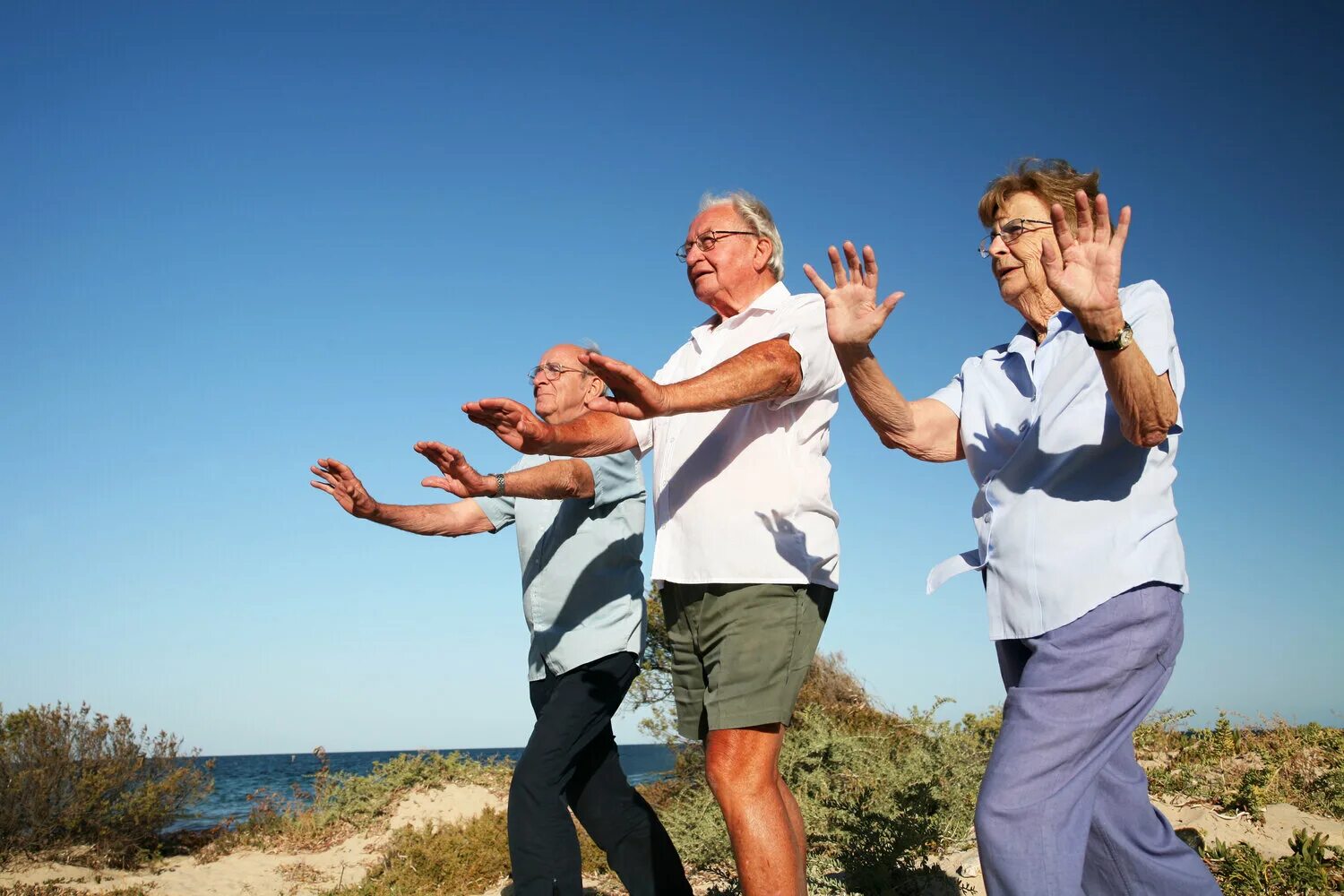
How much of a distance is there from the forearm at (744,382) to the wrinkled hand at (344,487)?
1925 mm

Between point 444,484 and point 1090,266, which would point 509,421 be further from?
point 1090,266

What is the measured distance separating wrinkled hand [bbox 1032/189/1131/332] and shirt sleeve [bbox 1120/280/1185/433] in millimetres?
208

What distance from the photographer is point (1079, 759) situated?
7.00 feet

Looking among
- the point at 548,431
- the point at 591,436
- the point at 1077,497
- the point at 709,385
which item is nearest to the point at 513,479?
the point at 591,436

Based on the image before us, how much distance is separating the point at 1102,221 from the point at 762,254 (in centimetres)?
163

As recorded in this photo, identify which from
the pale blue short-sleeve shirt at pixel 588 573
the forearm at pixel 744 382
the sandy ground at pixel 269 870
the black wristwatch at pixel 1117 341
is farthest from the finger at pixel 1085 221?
the sandy ground at pixel 269 870

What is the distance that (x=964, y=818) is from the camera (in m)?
5.29

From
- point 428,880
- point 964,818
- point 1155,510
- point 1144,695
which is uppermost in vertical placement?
point 1155,510

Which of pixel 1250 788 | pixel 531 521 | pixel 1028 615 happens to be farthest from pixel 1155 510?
pixel 1250 788

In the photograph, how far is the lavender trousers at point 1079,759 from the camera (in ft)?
6.82

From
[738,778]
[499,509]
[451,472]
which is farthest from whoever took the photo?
[499,509]

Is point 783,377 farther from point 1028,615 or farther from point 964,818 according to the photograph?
point 964,818

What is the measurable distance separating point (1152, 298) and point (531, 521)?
9.14 ft

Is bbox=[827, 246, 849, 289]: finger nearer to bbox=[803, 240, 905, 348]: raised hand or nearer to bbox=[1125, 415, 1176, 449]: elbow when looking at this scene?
bbox=[803, 240, 905, 348]: raised hand
